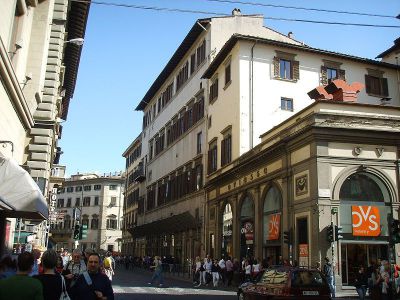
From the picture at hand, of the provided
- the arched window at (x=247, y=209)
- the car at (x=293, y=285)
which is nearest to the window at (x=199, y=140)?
the arched window at (x=247, y=209)

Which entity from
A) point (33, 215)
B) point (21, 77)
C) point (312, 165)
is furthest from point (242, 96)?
point (33, 215)

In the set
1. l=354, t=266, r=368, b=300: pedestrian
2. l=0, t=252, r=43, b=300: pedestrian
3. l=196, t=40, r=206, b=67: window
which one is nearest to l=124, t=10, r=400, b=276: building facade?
l=196, t=40, r=206, b=67: window

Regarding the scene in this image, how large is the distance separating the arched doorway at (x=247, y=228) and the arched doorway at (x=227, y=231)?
5.77 ft

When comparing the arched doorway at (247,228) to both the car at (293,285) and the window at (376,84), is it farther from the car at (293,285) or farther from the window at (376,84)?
the car at (293,285)

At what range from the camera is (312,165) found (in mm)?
23797

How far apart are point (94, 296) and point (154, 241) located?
Answer: 51.1 metres

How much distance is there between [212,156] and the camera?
4019cm

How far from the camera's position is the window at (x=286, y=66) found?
3518 centimetres

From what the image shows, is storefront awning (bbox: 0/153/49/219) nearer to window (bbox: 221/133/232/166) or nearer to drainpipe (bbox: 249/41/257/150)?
drainpipe (bbox: 249/41/257/150)

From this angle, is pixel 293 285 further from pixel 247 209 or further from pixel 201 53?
pixel 201 53

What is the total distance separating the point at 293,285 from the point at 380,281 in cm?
632

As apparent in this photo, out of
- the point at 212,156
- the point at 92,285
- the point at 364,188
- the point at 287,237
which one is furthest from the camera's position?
the point at 212,156

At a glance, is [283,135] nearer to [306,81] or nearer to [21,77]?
[306,81]

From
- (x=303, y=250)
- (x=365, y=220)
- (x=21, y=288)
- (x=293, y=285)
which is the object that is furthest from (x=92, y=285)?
(x=365, y=220)
